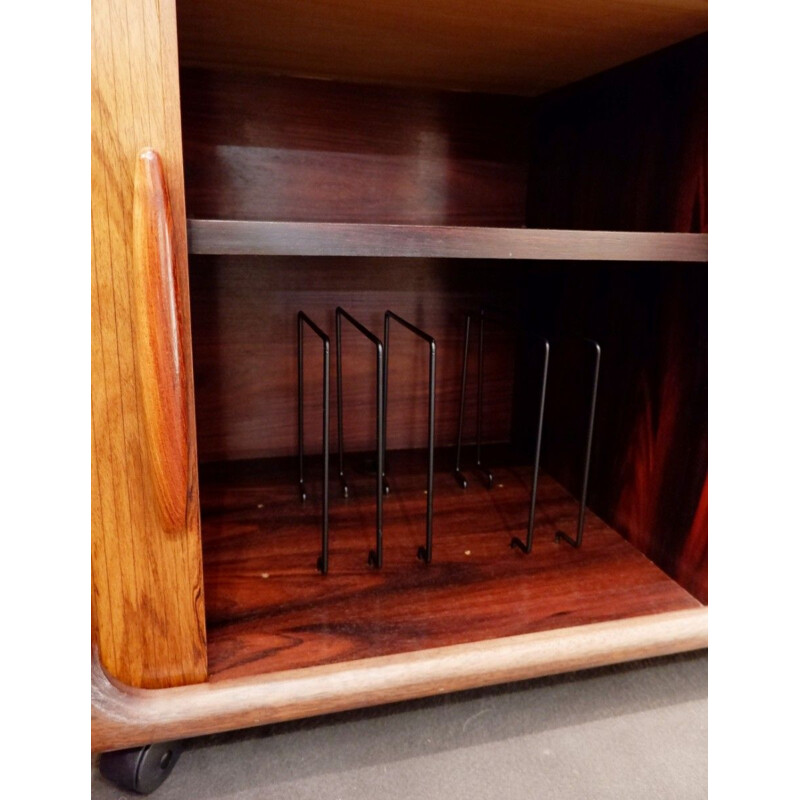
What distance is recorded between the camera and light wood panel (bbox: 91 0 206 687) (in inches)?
14.8

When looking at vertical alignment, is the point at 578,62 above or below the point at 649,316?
above

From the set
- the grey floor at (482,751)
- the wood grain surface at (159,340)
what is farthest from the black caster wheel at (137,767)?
the wood grain surface at (159,340)

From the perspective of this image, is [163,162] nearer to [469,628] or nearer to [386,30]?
[386,30]

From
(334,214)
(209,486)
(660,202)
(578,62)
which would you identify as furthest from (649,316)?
(209,486)

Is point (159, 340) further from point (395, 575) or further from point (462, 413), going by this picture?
point (462, 413)

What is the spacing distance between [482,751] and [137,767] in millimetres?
247

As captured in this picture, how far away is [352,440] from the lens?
901mm

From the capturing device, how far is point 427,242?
1.52ft

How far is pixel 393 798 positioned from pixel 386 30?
59 cm

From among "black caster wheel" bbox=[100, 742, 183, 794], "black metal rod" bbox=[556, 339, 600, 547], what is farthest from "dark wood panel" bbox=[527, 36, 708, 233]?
"black caster wheel" bbox=[100, 742, 183, 794]

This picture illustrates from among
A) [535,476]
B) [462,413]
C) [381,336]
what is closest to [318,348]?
[381,336]

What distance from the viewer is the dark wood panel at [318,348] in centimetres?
82

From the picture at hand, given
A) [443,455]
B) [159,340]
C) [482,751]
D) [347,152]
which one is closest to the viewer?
[159,340]

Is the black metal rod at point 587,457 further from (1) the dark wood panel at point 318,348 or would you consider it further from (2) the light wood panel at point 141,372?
(2) the light wood panel at point 141,372
